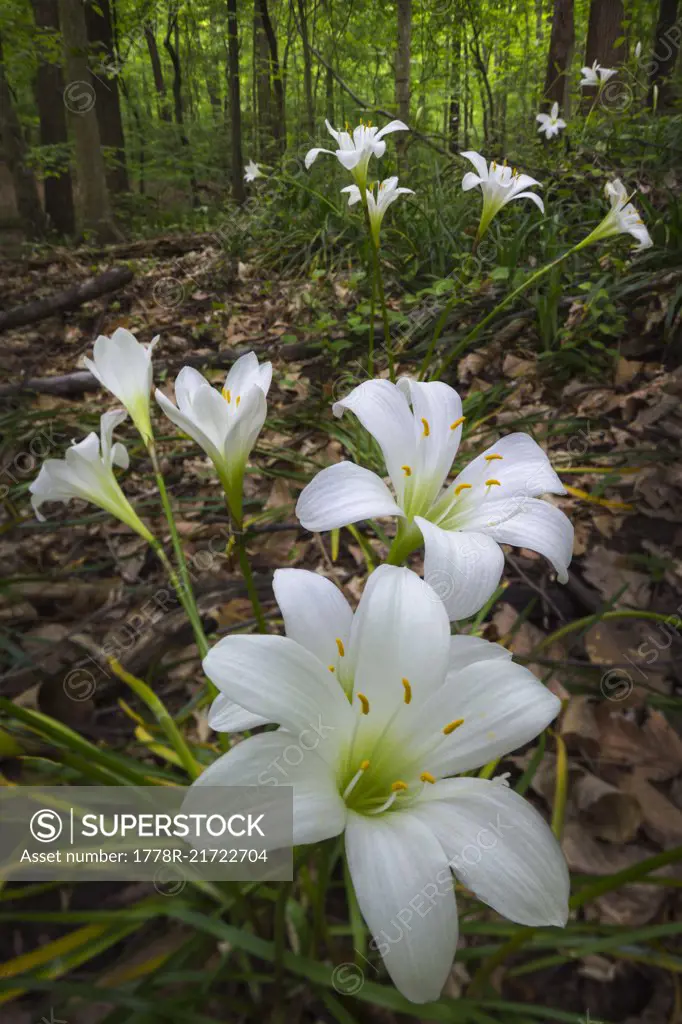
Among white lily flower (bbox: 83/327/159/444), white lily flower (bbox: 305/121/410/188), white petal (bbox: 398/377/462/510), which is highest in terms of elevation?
white lily flower (bbox: 305/121/410/188)

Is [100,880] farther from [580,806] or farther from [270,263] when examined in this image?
[270,263]

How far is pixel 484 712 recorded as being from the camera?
650 millimetres

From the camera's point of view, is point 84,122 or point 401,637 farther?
point 84,122

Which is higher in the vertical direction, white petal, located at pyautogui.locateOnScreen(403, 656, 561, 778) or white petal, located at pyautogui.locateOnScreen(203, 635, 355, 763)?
white petal, located at pyautogui.locateOnScreen(203, 635, 355, 763)

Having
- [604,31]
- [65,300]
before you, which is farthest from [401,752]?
[604,31]

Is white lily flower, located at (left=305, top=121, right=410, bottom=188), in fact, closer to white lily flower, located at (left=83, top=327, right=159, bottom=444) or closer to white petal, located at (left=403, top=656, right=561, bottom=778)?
white lily flower, located at (left=83, top=327, right=159, bottom=444)

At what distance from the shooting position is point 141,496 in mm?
2215

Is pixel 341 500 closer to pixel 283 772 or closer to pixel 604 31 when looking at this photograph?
pixel 283 772

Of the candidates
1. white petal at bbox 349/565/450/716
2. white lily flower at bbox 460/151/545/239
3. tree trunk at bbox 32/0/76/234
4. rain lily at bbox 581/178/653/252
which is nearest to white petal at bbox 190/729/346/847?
white petal at bbox 349/565/450/716

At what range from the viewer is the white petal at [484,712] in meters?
0.64

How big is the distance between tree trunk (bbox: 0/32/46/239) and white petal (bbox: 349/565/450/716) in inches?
284

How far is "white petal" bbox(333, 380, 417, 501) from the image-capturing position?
2.76ft

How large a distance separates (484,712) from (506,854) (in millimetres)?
137

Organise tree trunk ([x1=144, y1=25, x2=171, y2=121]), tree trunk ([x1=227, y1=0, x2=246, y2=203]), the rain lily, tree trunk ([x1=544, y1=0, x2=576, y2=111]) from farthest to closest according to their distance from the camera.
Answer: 1. tree trunk ([x1=144, y1=25, x2=171, y2=121])
2. tree trunk ([x1=227, y1=0, x2=246, y2=203])
3. tree trunk ([x1=544, y1=0, x2=576, y2=111])
4. the rain lily
